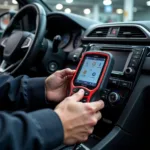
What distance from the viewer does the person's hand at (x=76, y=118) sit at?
662 mm

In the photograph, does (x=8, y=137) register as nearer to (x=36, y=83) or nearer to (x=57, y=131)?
(x=57, y=131)

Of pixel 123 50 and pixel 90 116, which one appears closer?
pixel 90 116

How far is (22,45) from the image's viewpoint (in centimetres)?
147

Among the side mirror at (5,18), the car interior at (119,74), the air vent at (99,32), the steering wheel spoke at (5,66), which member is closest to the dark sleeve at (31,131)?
the car interior at (119,74)

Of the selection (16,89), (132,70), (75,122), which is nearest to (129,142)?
(132,70)

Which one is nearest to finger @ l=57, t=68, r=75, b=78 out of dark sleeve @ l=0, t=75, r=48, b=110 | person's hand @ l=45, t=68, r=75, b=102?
person's hand @ l=45, t=68, r=75, b=102

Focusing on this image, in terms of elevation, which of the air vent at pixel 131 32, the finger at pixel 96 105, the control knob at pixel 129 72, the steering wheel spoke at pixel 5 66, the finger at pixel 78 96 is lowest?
the steering wheel spoke at pixel 5 66

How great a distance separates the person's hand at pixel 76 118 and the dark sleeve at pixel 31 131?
21 millimetres

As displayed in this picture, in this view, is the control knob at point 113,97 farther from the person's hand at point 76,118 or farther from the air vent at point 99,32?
the air vent at point 99,32

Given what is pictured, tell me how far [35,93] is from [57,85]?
106 millimetres

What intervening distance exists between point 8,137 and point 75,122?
0.16 metres

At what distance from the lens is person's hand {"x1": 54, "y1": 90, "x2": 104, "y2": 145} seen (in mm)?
662

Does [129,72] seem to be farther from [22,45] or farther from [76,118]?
[22,45]

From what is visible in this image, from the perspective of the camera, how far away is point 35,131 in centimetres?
62
